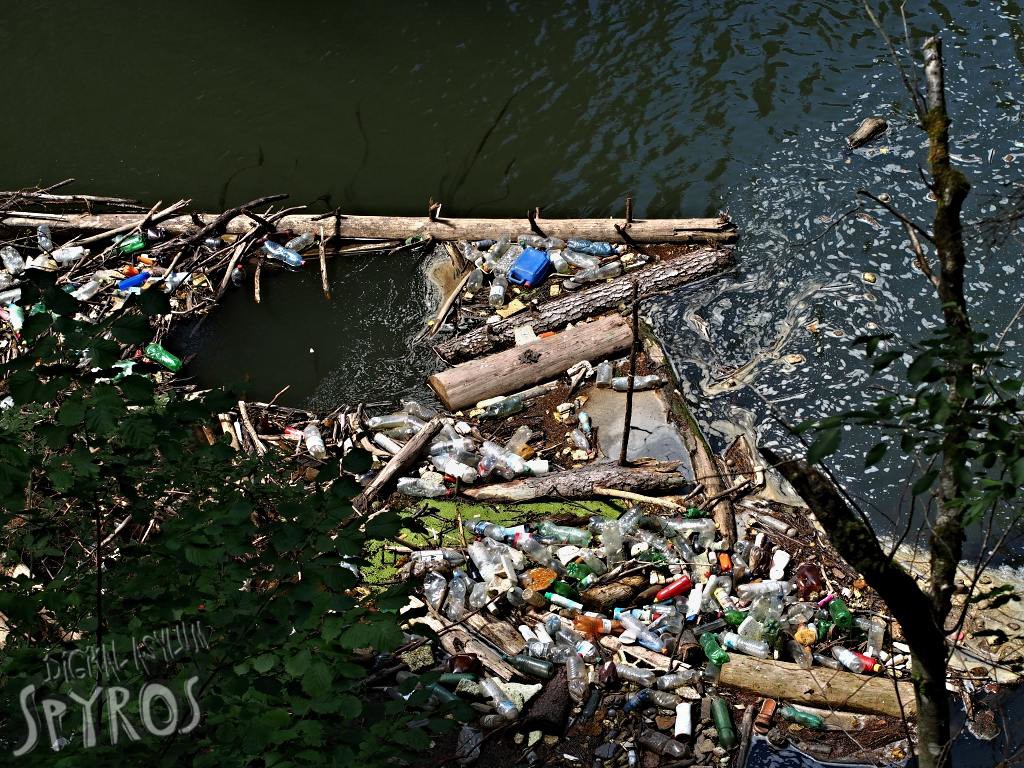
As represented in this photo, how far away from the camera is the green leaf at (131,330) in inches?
106

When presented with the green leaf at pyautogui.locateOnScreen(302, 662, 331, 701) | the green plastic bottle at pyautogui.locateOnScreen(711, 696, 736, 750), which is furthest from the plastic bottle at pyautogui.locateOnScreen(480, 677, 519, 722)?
the green leaf at pyautogui.locateOnScreen(302, 662, 331, 701)

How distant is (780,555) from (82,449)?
4.03 meters

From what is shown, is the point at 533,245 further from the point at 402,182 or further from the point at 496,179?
the point at 402,182

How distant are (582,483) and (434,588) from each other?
1.23 meters

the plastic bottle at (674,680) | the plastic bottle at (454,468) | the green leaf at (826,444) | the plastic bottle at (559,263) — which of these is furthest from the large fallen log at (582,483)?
the green leaf at (826,444)

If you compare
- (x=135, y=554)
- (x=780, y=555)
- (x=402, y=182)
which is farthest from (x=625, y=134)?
(x=135, y=554)

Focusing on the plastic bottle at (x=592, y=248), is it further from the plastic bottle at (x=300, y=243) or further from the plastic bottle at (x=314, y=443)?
the plastic bottle at (x=314, y=443)

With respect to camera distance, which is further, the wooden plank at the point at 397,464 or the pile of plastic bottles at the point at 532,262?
the pile of plastic bottles at the point at 532,262

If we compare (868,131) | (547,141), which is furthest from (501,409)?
(868,131)

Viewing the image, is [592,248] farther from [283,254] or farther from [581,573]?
[581,573]

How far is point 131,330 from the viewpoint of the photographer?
273cm

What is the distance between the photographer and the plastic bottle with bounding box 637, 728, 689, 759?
14.8 feet

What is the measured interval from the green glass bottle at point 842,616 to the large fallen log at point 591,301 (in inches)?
→ 122

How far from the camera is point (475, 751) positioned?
4492 mm
